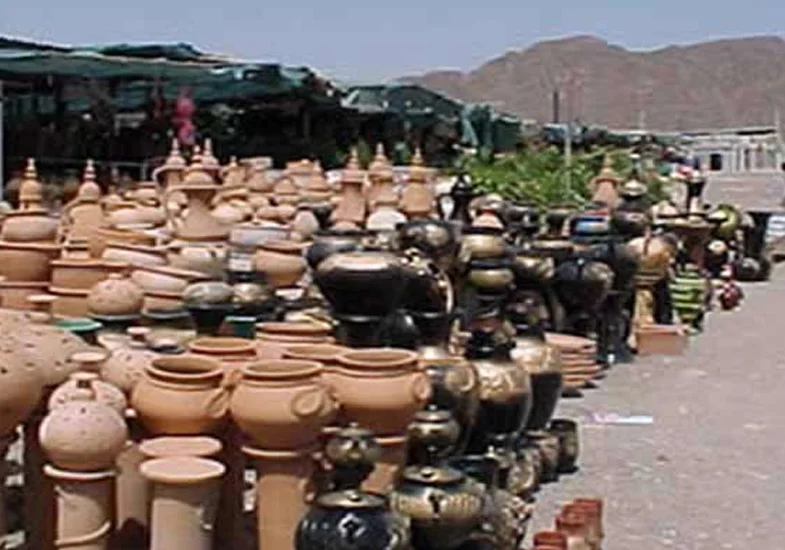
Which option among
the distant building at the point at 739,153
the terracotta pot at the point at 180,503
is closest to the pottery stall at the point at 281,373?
the terracotta pot at the point at 180,503

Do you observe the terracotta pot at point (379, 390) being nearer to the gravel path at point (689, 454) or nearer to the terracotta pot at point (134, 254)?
the gravel path at point (689, 454)

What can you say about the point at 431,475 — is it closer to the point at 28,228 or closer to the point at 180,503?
the point at 180,503

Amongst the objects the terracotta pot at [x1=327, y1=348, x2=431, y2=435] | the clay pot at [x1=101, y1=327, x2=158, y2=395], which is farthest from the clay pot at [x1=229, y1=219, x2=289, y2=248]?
the terracotta pot at [x1=327, y1=348, x2=431, y2=435]

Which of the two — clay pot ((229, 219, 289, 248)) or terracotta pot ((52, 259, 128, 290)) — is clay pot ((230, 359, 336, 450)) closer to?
terracotta pot ((52, 259, 128, 290))

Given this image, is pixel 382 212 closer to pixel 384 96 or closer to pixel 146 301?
pixel 146 301

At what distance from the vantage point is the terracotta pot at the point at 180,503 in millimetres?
2416

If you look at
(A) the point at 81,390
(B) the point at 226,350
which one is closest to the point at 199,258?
(B) the point at 226,350

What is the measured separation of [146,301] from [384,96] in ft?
28.3

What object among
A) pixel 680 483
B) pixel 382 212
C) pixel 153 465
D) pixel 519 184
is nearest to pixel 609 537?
pixel 680 483

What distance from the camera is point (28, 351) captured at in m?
2.56

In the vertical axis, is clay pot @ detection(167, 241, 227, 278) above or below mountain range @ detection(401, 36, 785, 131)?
below

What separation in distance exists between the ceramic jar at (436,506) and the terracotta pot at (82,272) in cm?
124

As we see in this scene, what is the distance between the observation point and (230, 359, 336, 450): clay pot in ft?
8.24

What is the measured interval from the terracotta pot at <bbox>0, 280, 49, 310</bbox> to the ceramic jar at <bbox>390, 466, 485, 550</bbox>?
55.5 inches
